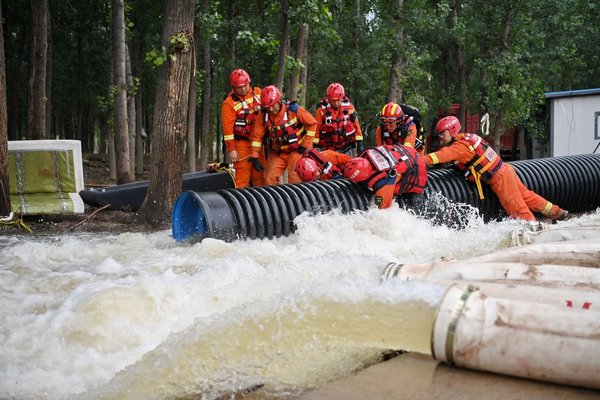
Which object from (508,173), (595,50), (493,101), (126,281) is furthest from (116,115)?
(595,50)

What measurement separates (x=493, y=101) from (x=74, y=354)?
19914 mm

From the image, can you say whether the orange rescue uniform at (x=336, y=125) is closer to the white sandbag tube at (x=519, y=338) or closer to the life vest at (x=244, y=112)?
the life vest at (x=244, y=112)

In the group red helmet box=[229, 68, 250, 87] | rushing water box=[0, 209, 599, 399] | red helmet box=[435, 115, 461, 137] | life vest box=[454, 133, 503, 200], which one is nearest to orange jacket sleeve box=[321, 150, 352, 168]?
red helmet box=[435, 115, 461, 137]

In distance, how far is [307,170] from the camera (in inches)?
368

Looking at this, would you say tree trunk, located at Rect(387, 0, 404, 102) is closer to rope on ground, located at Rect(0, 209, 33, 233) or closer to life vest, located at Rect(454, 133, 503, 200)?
life vest, located at Rect(454, 133, 503, 200)

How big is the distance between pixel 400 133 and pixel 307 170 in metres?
2.21

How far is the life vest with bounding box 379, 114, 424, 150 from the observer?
10.8 m

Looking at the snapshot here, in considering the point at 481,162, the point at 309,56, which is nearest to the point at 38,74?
the point at 481,162

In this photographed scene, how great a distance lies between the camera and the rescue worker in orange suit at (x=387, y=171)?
332 inches

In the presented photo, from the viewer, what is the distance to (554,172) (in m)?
11.3

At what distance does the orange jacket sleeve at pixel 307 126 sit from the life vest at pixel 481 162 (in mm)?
2203

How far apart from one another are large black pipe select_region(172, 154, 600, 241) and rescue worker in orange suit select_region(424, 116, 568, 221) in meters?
0.21

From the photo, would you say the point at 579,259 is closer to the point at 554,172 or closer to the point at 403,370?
the point at 403,370

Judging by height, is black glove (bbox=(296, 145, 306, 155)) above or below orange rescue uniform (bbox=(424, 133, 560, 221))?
above
